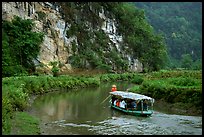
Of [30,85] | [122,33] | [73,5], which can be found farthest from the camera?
[122,33]

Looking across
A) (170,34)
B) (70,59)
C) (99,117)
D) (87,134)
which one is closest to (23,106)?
(99,117)

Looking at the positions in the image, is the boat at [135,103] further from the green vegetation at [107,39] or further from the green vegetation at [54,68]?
the green vegetation at [107,39]

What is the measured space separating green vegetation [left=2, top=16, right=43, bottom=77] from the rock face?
4.25 ft

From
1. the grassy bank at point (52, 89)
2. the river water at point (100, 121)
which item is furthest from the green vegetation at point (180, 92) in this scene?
the river water at point (100, 121)

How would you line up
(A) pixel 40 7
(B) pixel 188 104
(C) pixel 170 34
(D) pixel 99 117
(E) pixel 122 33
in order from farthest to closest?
(C) pixel 170 34, (E) pixel 122 33, (A) pixel 40 7, (B) pixel 188 104, (D) pixel 99 117

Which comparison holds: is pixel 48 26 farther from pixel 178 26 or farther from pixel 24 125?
pixel 178 26

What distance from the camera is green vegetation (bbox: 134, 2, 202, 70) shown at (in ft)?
407

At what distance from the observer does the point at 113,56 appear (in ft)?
209

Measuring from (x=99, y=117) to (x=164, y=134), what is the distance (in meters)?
5.60

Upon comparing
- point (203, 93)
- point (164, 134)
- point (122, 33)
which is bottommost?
point (164, 134)

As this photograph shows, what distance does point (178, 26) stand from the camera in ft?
440

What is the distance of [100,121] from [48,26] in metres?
34.6

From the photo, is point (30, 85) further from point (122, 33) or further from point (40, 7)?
point (122, 33)

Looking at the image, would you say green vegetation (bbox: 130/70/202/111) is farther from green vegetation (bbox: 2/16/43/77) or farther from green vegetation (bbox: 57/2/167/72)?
green vegetation (bbox: 57/2/167/72)
